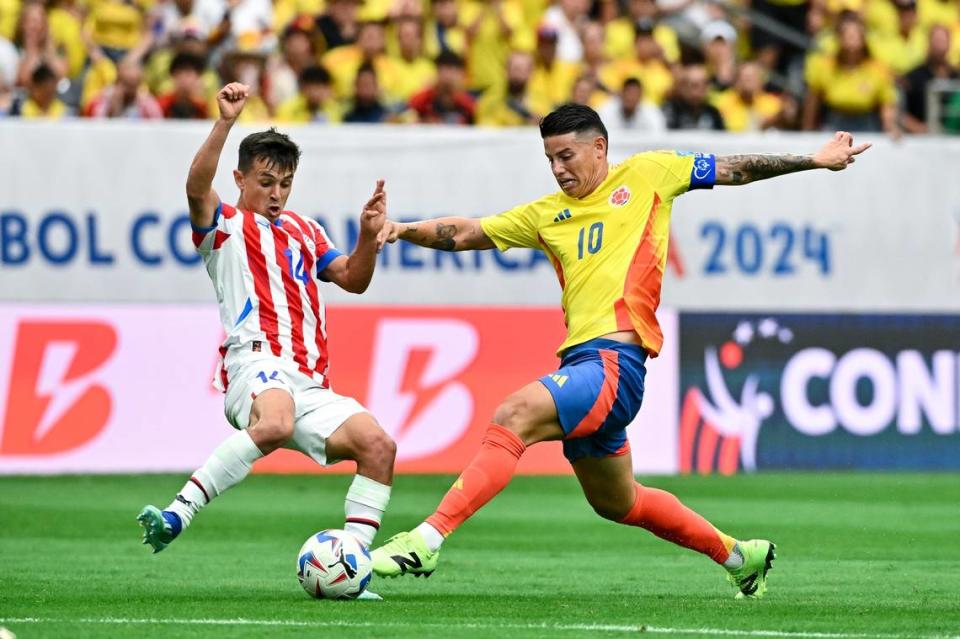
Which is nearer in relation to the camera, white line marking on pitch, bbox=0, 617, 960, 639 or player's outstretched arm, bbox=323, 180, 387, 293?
white line marking on pitch, bbox=0, 617, 960, 639

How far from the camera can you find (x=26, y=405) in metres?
14.4

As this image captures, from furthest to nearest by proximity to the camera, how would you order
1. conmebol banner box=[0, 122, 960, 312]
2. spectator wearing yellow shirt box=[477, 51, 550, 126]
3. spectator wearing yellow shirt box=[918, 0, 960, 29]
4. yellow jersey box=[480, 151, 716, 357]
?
spectator wearing yellow shirt box=[918, 0, 960, 29]
spectator wearing yellow shirt box=[477, 51, 550, 126]
conmebol banner box=[0, 122, 960, 312]
yellow jersey box=[480, 151, 716, 357]

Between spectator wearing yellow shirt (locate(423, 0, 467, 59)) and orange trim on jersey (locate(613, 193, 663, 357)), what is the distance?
400 inches

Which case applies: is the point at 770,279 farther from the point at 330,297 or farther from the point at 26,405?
the point at 26,405

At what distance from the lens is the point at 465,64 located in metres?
18.0

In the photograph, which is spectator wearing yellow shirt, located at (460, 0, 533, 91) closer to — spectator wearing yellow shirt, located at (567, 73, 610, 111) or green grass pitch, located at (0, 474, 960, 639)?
spectator wearing yellow shirt, located at (567, 73, 610, 111)

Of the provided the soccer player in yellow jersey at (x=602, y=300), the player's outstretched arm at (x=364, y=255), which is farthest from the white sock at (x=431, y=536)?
the player's outstretched arm at (x=364, y=255)

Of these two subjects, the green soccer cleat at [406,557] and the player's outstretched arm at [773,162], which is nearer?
the green soccer cleat at [406,557]

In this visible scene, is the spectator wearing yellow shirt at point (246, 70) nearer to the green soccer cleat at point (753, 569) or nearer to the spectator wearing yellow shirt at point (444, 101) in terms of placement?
the spectator wearing yellow shirt at point (444, 101)

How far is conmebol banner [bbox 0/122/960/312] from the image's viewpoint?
14844mm

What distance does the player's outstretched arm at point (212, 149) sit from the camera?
7750 mm

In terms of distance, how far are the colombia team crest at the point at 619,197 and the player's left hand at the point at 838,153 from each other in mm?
849

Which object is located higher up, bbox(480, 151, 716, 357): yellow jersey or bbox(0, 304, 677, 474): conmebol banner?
bbox(480, 151, 716, 357): yellow jersey

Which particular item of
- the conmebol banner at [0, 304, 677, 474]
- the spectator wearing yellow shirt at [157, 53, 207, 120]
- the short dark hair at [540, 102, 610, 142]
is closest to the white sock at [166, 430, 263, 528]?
the short dark hair at [540, 102, 610, 142]
